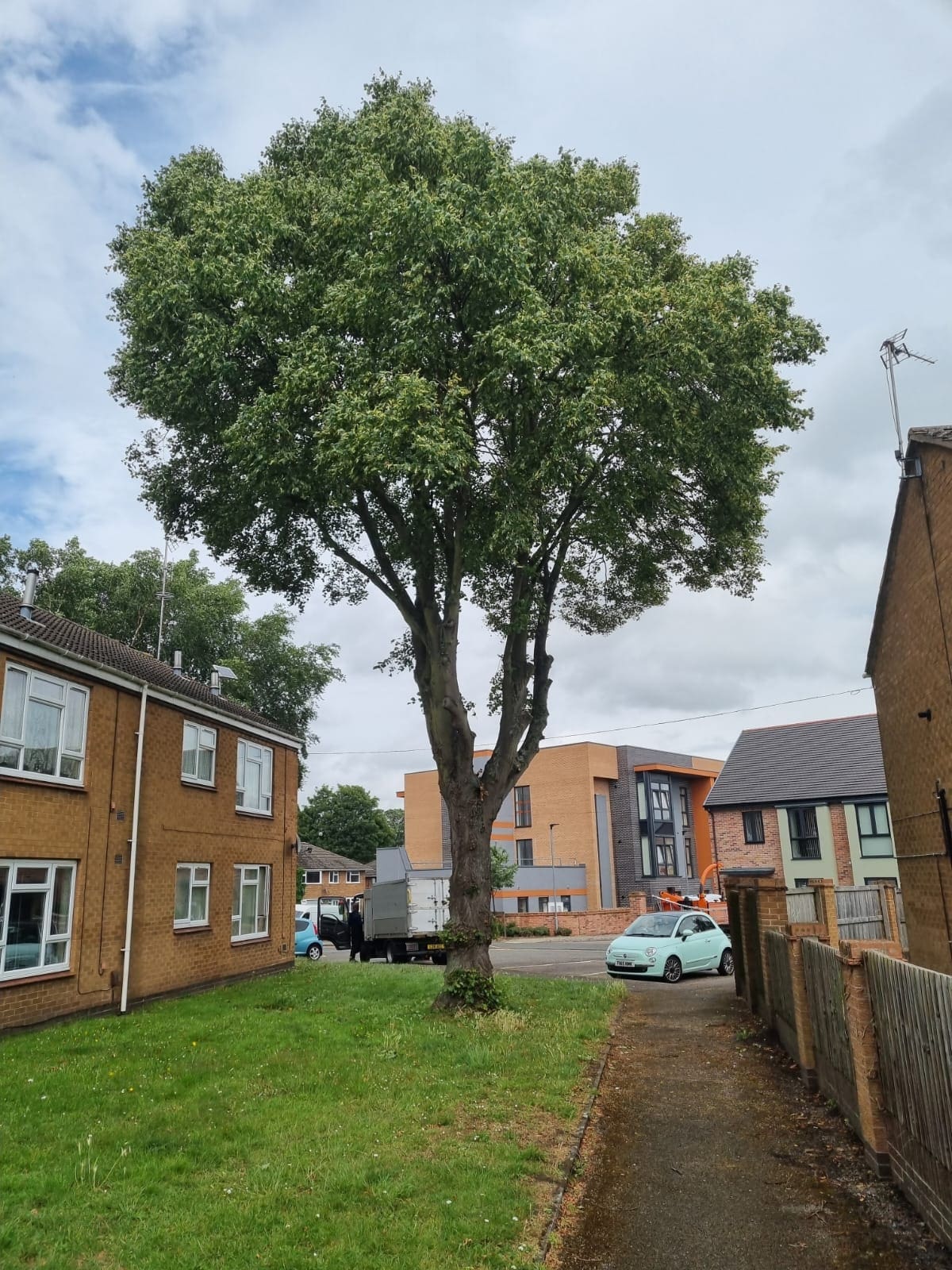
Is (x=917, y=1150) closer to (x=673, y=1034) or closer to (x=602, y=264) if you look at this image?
(x=673, y=1034)

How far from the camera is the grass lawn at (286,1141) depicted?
5473 mm

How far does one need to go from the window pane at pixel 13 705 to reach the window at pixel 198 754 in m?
5.06

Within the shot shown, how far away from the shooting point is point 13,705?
44.9ft

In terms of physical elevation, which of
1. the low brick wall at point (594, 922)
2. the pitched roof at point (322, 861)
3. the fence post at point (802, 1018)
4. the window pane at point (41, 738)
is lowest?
the low brick wall at point (594, 922)

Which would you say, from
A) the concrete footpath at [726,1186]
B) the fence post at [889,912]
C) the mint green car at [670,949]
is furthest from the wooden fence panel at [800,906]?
the concrete footpath at [726,1186]

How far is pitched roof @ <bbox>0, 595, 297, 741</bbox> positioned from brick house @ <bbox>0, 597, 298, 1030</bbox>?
67 millimetres

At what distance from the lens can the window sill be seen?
13.4 meters

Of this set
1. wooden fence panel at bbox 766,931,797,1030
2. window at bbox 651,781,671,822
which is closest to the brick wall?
wooden fence panel at bbox 766,931,797,1030

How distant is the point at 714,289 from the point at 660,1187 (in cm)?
1205

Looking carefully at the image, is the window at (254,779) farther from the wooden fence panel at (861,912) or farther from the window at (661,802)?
the window at (661,802)

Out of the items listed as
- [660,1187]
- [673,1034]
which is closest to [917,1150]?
[660,1187]

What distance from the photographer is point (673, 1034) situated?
13.5 meters

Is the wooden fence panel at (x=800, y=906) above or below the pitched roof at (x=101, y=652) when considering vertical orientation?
below

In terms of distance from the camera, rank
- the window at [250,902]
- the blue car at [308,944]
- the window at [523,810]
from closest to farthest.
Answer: the window at [250,902]
the blue car at [308,944]
the window at [523,810]
